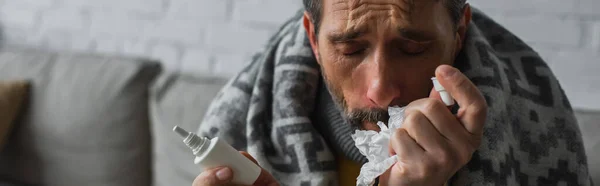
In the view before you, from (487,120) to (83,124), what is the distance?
1008 mm

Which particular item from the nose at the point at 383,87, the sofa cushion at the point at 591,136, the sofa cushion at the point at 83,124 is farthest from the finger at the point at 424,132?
the sofa cushion at the point at 83,124

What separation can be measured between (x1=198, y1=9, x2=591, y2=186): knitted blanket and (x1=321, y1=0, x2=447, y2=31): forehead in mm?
196

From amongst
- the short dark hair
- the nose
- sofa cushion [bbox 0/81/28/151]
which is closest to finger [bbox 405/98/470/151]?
the nose

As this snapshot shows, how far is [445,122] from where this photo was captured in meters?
0.67

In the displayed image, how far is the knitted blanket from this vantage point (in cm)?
97

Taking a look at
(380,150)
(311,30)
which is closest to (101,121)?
(311,30)

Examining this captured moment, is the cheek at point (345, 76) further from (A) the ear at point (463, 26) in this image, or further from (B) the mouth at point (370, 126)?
(A) the ear at point (463, 26)

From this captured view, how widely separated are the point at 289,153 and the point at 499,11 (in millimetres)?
536

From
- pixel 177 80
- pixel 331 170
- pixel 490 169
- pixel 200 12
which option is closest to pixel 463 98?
pixel 490 169

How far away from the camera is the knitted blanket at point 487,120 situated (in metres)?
0.97

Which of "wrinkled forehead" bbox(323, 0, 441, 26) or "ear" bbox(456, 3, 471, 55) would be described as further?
"ear" bbox(456, 3, 471, 55)

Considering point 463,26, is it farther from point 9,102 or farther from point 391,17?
point 9,102

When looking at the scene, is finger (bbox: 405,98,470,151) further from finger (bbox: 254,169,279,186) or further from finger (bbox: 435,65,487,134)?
finger (bbox: 254,169,279,186)

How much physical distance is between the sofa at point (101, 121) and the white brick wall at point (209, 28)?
150 millimetres
